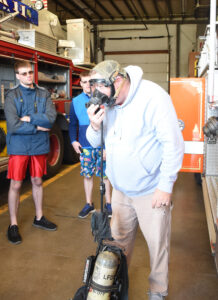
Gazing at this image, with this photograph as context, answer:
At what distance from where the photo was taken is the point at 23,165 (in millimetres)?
3326

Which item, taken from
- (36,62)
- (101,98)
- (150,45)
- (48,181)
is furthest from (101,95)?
(150,45)

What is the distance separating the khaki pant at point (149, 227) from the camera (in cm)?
201

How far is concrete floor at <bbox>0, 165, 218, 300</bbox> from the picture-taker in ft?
8.24

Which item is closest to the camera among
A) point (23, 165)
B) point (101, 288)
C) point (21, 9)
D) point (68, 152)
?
point (101, 288)

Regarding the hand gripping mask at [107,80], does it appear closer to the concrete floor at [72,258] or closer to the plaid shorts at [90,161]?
the concrete floor at [72,258]

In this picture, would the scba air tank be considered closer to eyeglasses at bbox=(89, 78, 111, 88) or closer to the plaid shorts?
eyeglasses at bbox=(89, 78, 111, 88)

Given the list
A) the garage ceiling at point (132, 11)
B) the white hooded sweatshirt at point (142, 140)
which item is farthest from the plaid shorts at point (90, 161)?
the garage ceiling at point (132, 11)

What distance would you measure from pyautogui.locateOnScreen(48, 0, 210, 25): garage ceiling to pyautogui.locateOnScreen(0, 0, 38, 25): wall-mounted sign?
7.34m

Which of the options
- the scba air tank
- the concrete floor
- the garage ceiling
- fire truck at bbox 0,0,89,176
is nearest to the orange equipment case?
the concrete floor

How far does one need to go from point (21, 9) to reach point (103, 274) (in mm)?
5378

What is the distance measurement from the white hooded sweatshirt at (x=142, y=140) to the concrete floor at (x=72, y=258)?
1.03m

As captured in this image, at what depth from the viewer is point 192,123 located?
4836mm

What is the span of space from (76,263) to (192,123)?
2.81 metres

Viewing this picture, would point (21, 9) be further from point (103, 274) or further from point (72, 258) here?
point (103, 274)
